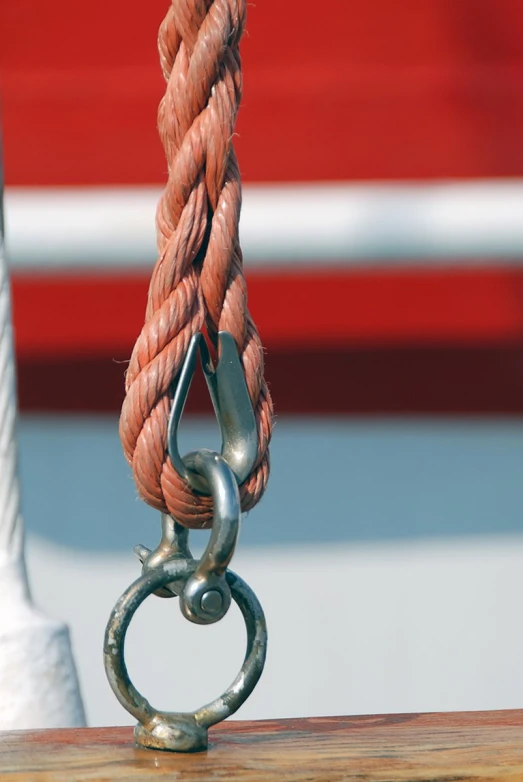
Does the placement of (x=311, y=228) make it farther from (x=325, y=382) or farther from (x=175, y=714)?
(x=175, y=714)

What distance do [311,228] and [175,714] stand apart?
666 millimetres

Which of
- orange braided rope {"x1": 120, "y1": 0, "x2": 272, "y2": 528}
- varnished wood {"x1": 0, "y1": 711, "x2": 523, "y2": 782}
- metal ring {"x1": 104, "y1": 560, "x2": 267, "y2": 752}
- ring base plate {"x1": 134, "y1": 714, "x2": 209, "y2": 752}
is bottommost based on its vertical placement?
varnished wood {"x1": 0, "y1": 711, "x2": 523, "y2": 782}

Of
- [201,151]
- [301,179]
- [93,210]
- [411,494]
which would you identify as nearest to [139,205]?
[93,210]

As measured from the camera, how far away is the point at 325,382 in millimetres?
1219

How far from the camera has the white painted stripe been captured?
3.38 feet

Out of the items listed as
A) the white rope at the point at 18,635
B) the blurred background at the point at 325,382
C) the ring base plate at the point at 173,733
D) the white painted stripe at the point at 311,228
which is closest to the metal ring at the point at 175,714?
the ring base plate at the point at 173,733

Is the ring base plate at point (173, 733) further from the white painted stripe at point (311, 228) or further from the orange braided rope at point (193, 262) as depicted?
the white painted stripe at point (311, 228)

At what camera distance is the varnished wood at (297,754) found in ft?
1.38

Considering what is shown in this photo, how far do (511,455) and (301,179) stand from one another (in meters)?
0.41

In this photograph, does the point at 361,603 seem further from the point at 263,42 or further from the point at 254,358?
the point at 254,358

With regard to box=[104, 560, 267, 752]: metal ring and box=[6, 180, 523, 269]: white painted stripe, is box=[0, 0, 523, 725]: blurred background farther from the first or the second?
box=[104, 560, 267, 752]: metal ring

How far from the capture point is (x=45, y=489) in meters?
1.22

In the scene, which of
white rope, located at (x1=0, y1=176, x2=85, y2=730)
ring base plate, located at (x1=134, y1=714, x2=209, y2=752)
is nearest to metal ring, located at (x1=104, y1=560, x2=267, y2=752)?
ring base plate, located at (x1=134, y1=714, x2=209, y2=752)

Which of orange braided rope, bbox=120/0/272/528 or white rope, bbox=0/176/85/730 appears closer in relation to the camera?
orange braided rope, bbox=120/0/272/528
